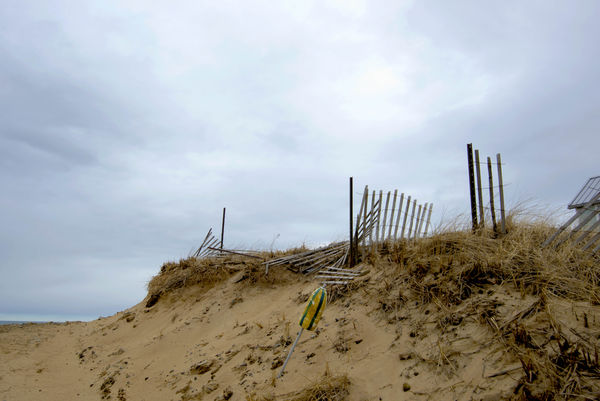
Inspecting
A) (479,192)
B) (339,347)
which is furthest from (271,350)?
(479,192)

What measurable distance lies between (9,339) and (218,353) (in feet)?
27.0

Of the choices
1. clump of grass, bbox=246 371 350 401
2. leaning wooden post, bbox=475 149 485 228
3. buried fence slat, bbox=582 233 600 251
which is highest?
leaning wooden post, bbox=475 149 485 228

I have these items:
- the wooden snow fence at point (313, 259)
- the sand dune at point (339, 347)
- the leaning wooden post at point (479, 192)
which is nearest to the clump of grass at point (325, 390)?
the sand dune at point (339, 347)

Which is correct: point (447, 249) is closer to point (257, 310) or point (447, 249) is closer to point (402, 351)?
point (402, 351)

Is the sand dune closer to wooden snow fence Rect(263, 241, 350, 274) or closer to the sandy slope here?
the sandy slope

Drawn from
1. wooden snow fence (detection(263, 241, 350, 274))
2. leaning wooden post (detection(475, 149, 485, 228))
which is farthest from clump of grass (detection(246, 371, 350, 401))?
wooden snow fence (detection(263, 241, 350, 274))

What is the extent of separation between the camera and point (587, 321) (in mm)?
3508

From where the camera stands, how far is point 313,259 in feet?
28.5

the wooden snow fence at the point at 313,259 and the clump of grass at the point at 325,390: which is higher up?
the wooden snow fence at the point at 313,259

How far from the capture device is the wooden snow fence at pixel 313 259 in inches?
328

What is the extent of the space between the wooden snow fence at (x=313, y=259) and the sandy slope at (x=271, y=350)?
0.42 metres

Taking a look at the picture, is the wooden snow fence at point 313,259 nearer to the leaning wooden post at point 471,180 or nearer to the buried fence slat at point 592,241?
the leaning wooden post at point 471,180

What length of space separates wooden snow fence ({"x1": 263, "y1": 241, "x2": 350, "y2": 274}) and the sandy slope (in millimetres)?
420

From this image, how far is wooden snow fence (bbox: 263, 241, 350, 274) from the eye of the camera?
8.34m
